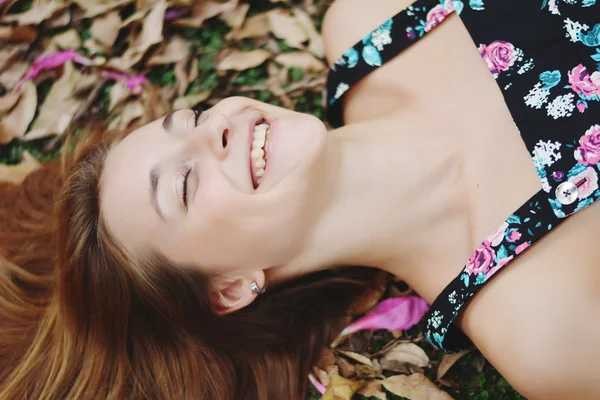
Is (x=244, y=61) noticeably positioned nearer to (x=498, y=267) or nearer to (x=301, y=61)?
(x=301, y=61)

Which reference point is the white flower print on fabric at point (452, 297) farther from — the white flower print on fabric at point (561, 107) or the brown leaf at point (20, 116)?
the brown leaf at point (20, 116)

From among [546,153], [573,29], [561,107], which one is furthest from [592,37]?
[546,153]

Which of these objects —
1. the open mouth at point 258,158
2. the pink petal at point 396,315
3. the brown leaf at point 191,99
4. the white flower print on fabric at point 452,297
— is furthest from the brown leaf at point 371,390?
the brown leaf at point 191,99

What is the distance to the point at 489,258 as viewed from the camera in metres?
1.62

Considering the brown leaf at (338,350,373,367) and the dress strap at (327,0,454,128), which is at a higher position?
the dress strap at (327,0,454,128)

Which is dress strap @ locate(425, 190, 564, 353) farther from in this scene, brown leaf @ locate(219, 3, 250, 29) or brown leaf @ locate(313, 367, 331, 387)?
brown leaf @ locate(219, 3, 250, 29)

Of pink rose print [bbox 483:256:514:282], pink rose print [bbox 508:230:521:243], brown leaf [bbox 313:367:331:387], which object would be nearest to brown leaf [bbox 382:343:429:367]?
→ brown leaf [bbox 313:367:331:387]

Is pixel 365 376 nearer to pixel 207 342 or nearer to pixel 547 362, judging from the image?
pixel 207 342

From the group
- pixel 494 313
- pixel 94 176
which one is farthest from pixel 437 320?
pixel 94 176

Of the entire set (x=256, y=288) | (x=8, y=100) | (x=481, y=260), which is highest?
(x=8, y=100)

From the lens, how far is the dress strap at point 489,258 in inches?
60.9

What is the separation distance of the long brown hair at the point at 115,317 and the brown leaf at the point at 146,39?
1.12ft

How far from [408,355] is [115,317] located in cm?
94

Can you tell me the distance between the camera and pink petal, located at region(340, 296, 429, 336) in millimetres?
2064
